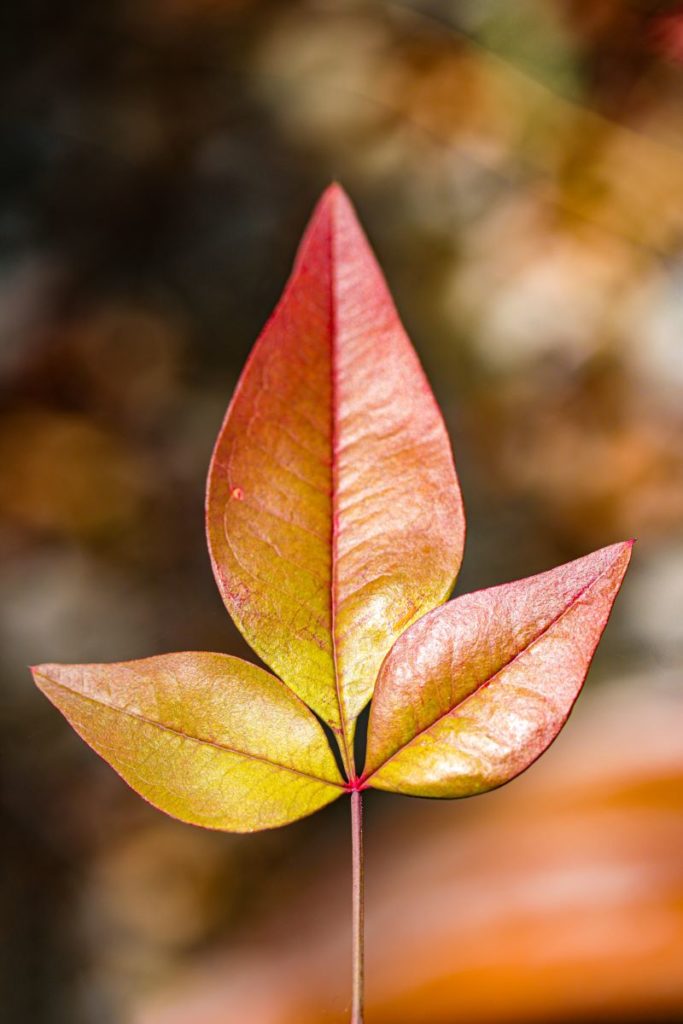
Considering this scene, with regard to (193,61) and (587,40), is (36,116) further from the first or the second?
(587,40)

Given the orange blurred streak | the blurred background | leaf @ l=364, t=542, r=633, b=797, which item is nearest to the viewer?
leaf @ l=364, t=542, r=633, b=797

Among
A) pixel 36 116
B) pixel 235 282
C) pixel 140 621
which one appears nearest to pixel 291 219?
pixel 235 282

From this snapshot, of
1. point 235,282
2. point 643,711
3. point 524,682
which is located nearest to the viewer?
point 524,682

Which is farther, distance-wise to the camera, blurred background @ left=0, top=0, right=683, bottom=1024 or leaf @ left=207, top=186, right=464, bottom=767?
blurred background @ left=0, top=0, right=683, bottom=1024

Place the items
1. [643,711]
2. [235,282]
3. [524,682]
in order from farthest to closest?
1. [235,282]
2. [643,711]
3. [524,682]

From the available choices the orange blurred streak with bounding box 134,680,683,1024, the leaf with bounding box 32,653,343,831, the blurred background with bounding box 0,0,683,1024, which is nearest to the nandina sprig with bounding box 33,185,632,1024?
the leaf with bounding box 32,653,343,831

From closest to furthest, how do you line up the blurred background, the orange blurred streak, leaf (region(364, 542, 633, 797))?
1. leaf (region(364, 542, 633, 797))
2. the orange blurred streak
3. the blurred background

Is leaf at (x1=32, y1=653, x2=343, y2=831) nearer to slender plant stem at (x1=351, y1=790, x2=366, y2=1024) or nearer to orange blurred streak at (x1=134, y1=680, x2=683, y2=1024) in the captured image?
slender plant stem at (x1=351, y1=790, x2=366, y2=1024)

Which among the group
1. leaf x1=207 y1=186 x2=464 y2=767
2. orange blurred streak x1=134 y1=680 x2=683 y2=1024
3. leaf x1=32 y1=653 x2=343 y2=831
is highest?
leaf x1=207 y1=186 x2=464 y2=767

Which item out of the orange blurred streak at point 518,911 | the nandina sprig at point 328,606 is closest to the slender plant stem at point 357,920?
the nandina sprig at point 328,606
